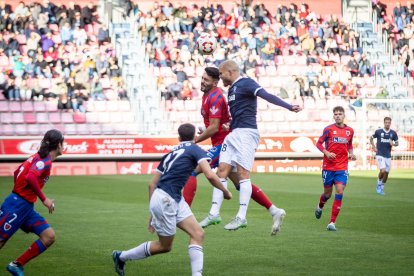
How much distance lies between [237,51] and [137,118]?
5976 millimetres

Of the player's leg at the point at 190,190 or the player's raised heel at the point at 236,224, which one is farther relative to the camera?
the player's leg at the point at 190,190

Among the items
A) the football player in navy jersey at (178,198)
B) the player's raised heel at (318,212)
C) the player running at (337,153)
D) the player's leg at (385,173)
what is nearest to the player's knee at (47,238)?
the football player in navy jersey at (178,198)

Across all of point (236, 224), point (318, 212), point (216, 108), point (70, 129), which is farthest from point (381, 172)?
point (70, 129)

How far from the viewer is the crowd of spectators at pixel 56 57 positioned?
1300 inches

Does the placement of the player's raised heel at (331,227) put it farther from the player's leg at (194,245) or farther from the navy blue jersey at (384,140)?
the navy blue jersey at (384,140)

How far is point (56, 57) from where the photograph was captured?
34.3 metres

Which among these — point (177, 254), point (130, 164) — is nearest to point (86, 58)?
point (130, 164)

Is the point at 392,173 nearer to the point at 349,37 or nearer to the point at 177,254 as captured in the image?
the point at 349,37

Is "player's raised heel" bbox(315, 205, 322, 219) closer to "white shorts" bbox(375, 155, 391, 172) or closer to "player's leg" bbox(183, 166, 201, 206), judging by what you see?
"player's leg" bbox(183, 166, 201, 206)

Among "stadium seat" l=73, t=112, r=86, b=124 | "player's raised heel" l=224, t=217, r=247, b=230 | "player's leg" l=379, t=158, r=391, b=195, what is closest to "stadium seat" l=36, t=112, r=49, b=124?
→ "stadium seat" l=73, t=112, r=86, b=124

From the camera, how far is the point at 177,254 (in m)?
11.4

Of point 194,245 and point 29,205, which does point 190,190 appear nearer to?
point 29,205

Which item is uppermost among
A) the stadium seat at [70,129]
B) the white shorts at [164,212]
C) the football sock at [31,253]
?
the white shorts at [164,212]

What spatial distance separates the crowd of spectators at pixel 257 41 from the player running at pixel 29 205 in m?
25.2
